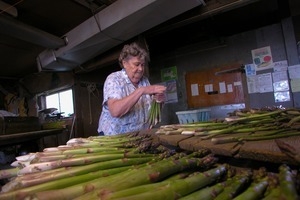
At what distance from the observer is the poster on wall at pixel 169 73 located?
4.87 metres

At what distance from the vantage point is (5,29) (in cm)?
284

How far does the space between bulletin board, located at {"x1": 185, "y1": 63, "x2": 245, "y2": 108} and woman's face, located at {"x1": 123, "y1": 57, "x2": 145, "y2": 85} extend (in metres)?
2.48

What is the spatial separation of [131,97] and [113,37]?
5.48ft

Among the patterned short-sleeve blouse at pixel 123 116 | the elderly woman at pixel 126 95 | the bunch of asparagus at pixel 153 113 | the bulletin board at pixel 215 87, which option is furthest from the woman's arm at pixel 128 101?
the bulletin board at pixel 215 87

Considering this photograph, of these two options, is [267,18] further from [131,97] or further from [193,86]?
[131,97]

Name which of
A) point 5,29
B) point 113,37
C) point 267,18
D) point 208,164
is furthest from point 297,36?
point 5,29

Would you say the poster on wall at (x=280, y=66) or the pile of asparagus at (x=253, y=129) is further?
the poster on wall at (x=280, y=66)

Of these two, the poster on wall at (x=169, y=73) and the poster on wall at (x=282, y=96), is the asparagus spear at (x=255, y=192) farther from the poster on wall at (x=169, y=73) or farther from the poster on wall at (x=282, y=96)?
the poster on wall at (x=169, y=73)

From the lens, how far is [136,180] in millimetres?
645

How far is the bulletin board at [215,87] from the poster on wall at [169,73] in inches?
12.6

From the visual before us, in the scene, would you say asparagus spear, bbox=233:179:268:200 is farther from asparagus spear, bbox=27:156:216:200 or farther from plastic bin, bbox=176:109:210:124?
plastic bin, bbox=176:109:210:124

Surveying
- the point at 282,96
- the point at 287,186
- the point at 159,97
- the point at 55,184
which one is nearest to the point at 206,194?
the point at 287,186

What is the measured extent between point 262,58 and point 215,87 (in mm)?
966

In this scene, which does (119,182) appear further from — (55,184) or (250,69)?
(250,69)
